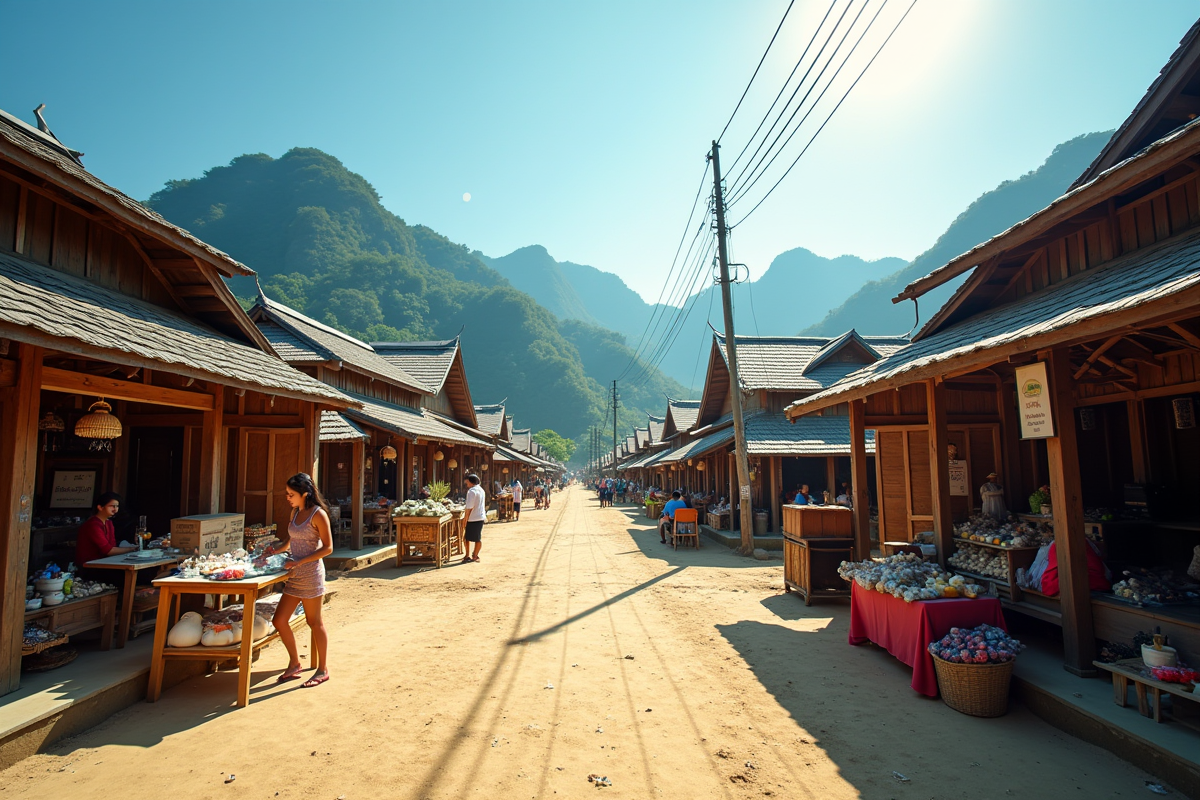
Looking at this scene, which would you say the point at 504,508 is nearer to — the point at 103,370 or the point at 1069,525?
the point at 103,370

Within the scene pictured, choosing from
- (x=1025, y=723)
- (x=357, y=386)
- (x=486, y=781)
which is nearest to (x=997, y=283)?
(x=1025, y=723)

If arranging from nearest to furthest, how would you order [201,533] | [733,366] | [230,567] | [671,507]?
[230,567] → [201,533] → [733,366] → [671,507]

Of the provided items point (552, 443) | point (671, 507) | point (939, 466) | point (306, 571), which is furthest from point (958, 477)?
point (552, 443)

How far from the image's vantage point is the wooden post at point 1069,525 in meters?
5.03

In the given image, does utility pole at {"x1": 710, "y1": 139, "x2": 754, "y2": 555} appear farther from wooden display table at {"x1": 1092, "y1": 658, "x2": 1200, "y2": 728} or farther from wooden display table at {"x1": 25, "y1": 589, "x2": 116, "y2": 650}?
wooden display table at {"x1": 25, "y1": 589, "x2": 116, "y2": 650}

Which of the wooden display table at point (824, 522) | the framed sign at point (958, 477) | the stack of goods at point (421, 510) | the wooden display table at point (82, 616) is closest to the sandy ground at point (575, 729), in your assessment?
the wooden display table at point (82, 616)

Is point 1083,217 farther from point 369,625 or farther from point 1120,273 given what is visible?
point 369,625

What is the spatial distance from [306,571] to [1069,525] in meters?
6.88

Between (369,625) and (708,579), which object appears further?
(708,579)

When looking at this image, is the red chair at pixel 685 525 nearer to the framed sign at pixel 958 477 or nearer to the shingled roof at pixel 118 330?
the framed sign at pixel 958 477

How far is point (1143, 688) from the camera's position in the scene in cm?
413

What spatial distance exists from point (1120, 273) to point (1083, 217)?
1595mm

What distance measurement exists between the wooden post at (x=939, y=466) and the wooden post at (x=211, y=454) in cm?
874

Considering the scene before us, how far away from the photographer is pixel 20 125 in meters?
6.36
